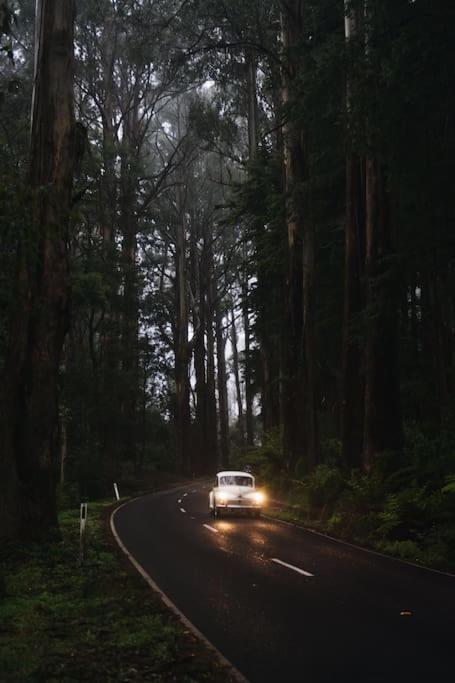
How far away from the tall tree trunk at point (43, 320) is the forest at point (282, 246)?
0.04 metres

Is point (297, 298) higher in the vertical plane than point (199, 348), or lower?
lower

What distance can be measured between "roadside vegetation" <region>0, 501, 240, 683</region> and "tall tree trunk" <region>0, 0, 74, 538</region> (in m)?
1.49

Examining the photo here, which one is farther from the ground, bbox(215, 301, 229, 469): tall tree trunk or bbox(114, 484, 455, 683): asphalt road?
bbox(215, 301, 229, 469): tall tree trunk

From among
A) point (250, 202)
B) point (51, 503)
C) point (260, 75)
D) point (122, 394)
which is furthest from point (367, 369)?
point (260, 75)

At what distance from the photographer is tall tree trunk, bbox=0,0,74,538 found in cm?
1411

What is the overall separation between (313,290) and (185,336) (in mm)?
28891

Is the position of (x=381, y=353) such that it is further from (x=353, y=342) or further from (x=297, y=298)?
(x=297, y=298)

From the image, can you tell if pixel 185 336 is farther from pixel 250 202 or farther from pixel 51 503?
pixel 51 503

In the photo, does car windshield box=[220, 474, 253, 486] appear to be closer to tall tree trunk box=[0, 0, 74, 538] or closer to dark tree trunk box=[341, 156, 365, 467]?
dark tree trunk box=[341, 156, 365, 467]

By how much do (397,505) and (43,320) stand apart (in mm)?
8687

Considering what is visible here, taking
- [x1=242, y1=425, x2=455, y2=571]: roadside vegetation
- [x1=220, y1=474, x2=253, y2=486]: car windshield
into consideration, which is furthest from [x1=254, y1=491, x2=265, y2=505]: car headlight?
[x1=242, y1=425, x2=455, y2=571]: roadside vegetation

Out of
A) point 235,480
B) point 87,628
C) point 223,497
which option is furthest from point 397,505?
point 87,628

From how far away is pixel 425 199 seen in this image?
58.7ft

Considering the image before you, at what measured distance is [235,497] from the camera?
23703 millimetres
